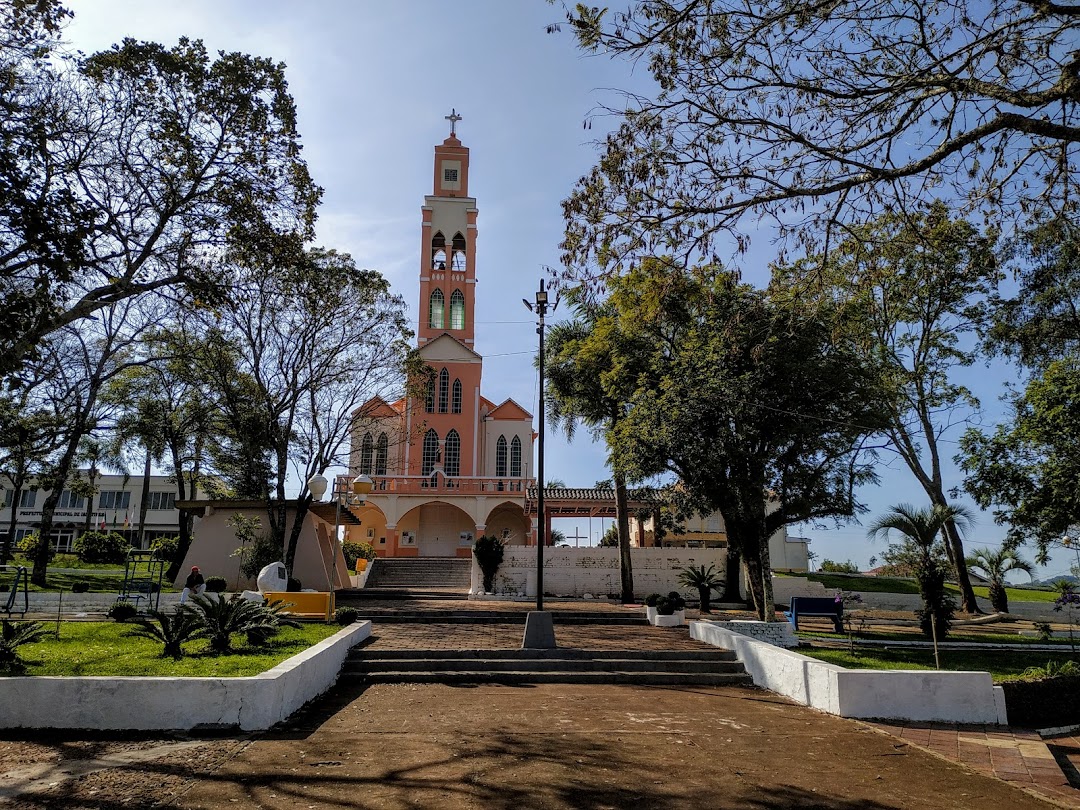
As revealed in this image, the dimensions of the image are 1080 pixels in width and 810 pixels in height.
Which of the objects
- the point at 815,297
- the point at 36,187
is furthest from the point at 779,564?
the point at 36,187

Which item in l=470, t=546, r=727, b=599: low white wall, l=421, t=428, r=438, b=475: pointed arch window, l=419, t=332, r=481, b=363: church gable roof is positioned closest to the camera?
l=470, t=546, r=727, b=599: low white wall

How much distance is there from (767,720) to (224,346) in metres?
17.3

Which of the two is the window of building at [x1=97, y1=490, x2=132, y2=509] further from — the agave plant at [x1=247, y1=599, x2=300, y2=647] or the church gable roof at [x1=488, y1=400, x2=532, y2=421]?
the agave plant at [x1=247, y1=599, x2=300, y2=647]

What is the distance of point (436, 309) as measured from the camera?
38.6 m

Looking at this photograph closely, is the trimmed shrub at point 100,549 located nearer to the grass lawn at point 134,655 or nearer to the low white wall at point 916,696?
the grass lawn at point 134,655

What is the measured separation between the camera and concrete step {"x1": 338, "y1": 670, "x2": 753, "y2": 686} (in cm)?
1036

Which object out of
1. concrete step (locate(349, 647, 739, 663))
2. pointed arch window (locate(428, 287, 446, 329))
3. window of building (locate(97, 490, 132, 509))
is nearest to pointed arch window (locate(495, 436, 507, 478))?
pointed arch window (locate(428, 287, 446, 329))

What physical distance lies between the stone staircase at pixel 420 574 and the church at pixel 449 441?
106 inches

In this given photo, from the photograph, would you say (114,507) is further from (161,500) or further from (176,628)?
(176,628)

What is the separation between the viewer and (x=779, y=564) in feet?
116

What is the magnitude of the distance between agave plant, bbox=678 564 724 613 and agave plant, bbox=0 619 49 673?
16.8m

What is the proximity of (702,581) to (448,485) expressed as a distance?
580 inches

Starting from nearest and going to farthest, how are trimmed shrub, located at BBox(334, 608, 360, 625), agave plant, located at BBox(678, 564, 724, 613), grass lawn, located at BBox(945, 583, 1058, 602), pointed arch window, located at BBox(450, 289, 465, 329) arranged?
trimmed shrub, located at BBox(334, 608, 360, 625), agave plant, located at BBox(678, 564, 724, 613), grass lawn, located at BBox(945, 583, 1058, 602), pointed arch window, located at BBox(450, 289, 465, 329)

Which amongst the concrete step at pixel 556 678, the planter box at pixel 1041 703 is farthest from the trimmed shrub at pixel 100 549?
the planter box at pixel 1041 703
